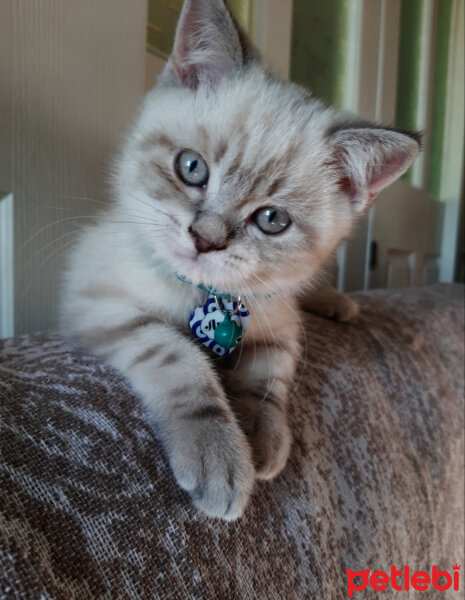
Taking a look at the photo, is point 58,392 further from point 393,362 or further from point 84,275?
point 393,362

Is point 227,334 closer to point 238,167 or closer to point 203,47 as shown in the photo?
point 238,167

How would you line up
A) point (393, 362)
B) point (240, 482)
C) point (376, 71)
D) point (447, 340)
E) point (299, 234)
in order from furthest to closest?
1. point (376, 71)
2. point (447, 340)
3. point (393, 362)
4. point (299, 234)
5. point (240, 482)

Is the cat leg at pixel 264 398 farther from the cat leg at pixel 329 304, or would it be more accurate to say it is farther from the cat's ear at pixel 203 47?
the cat's ear at pixel 203 47

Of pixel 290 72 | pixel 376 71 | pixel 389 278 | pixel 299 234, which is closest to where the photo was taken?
pixel 299 234

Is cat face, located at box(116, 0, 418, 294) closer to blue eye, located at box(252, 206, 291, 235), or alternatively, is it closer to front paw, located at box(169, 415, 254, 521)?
blue eye, located at box(252, 206, 291, 235)

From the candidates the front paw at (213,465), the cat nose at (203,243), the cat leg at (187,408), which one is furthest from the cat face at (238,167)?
the front paw at (213,465)

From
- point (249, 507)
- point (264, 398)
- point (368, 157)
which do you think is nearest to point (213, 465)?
point (249, 507)

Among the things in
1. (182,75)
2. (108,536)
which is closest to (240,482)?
(108,536)
